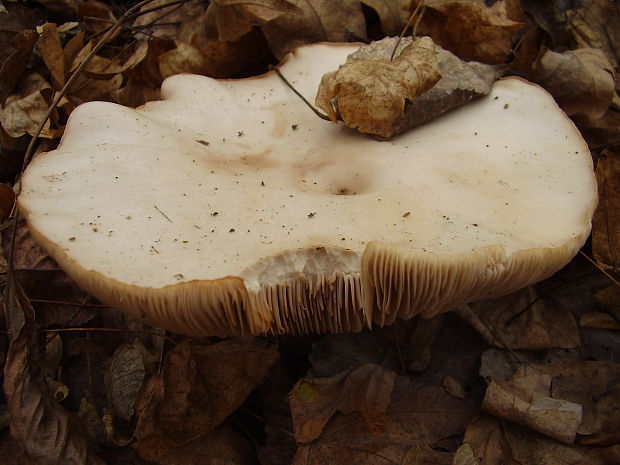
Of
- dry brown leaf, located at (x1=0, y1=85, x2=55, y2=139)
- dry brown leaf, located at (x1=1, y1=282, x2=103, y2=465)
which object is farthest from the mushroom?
dry brown leaf, located at (x1=0, y1=85, x2=55, y2=139)

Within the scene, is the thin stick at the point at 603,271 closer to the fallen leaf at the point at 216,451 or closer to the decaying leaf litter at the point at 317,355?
the decaying leaf litter at the point at 317,355

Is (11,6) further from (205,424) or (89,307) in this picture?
(205,424)

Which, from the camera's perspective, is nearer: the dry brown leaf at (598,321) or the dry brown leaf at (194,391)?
the dry brown leaf at (194,391)

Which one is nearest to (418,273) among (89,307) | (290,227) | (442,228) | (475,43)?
(442,228)

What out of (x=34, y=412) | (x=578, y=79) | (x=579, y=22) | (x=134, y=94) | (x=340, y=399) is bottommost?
(x=340, y=399)

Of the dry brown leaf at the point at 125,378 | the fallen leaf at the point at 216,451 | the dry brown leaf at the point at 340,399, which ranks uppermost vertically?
the dry brown leaf at the point at 125,378

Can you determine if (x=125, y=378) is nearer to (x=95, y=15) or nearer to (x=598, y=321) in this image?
(x=598, y=321)

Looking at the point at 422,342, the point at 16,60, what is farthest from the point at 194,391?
the point at 16,60

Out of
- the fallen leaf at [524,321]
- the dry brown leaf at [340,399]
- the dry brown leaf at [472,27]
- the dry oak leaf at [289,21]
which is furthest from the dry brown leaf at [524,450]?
the dry oak leaf at [289,21]

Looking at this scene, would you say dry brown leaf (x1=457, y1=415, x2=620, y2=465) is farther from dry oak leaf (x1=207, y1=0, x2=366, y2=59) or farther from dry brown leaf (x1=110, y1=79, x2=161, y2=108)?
dry brown leaf (x1=110, y1=79, x2=161, y2=108)
